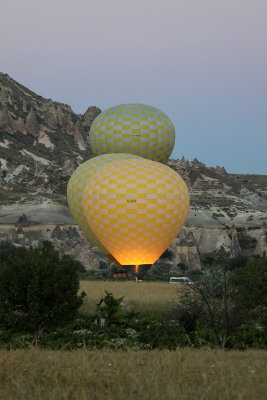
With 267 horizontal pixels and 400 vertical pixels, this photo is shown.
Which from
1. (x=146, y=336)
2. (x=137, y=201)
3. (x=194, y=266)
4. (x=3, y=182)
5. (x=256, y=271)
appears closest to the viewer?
(x=146, y=336)

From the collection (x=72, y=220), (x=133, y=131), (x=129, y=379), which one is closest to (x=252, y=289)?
(x=129, y=379)

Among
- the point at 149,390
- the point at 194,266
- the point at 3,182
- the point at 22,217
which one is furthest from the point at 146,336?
the point at 3,182

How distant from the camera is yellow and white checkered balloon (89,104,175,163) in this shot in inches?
1930

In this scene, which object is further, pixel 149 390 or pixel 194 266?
pixel 194 266

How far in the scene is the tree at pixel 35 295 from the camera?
23.9m

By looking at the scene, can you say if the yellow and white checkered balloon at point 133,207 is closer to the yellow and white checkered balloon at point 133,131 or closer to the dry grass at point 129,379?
the yellow and white checkered balloon at point 133,131

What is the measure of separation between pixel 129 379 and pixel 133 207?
36.1 m

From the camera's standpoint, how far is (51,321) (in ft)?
80.2

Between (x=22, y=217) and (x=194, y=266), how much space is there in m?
51.7

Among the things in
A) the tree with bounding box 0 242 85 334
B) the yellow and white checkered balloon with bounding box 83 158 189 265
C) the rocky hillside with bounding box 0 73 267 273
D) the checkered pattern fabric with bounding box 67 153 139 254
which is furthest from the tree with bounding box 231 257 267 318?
the rocky hillside with bounding box 0 73 267 273

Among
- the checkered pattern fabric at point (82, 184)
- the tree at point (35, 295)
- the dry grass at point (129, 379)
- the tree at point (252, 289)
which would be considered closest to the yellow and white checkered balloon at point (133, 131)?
the checkered pattern fabric at point (82, 184)

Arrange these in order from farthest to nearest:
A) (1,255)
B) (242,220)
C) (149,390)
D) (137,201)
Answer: (242,220) → (1,255) → (137,201) → (149,390)

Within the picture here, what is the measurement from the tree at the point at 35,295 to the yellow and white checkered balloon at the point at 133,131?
2568 centimetres

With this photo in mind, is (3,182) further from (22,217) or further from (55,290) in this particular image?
(55,290)
